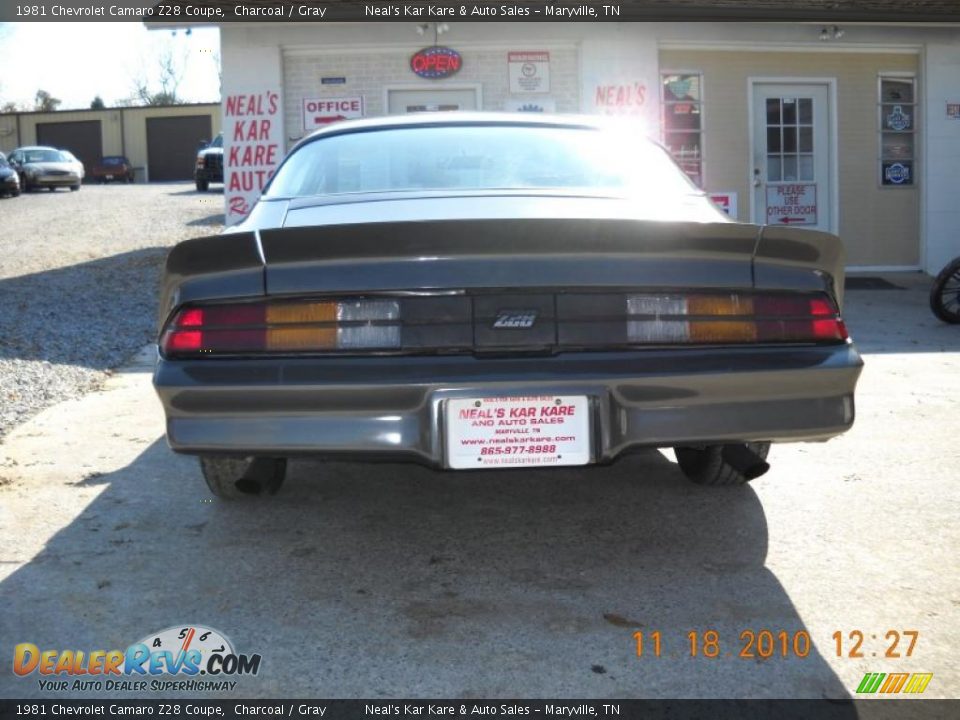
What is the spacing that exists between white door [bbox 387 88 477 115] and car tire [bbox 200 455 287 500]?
8.69 m

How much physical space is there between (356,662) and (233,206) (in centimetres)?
1014

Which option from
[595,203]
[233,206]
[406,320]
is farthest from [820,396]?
[233,206]

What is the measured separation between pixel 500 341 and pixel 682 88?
33.6 ft

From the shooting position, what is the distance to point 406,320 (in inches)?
108

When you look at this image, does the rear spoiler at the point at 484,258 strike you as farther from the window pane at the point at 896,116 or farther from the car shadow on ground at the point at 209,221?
the car shadow on ground at the point at 209,221

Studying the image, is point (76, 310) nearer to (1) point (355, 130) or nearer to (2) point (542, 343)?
(1) point (355, 130)

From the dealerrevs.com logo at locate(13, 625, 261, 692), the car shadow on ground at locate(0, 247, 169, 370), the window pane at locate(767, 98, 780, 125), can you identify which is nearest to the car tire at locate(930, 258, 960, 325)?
the window pane at locate(767, 98, 780, 125)

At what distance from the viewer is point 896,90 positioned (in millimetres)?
12633

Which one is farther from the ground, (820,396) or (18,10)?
(18,10)

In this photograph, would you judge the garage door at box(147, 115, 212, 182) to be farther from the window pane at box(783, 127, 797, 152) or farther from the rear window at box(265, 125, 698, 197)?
the rear window at box(265, 125, 698, 197)

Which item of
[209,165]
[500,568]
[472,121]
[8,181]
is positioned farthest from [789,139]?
[8,181]

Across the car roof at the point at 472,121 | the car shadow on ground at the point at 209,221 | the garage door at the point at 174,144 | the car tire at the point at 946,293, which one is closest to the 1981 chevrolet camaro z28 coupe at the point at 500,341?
the car roof at the point at 472,121

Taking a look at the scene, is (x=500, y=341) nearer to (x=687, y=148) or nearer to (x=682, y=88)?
(x=687, y=148)

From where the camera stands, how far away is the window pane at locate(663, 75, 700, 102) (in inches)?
480
